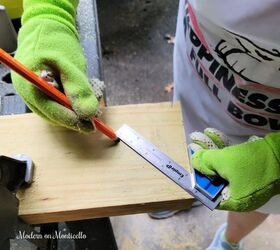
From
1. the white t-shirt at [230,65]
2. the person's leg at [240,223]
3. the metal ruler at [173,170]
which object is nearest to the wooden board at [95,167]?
the metal ruler at [173,170]

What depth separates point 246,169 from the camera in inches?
20.8

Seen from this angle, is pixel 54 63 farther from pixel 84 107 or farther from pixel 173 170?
pixel 173 170

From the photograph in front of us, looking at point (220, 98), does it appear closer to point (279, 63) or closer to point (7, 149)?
point (279, 63)

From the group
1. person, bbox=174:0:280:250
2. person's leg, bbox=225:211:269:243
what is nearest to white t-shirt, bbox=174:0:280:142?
person, bbox=174:0:280:250

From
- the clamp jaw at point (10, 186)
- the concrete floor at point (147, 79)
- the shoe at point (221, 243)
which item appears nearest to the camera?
the clamp jaw at point (10, 186)

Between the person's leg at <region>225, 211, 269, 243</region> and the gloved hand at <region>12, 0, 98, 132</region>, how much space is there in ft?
2.12

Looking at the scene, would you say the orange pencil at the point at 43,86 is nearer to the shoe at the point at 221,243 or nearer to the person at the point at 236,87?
the person at the point at 236,87

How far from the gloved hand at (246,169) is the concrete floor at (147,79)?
863 millimetres

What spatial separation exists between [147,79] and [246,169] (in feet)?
4.11

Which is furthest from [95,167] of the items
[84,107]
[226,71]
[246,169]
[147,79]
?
[147,79]

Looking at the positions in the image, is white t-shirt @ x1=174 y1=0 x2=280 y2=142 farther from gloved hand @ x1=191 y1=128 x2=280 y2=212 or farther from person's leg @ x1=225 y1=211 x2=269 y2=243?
person's leg @ x1=225 y1=211 x2=269 y2=243

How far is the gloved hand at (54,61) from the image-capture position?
A: 0.51m

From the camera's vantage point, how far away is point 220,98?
78cm

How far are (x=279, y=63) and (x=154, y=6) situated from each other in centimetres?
147
